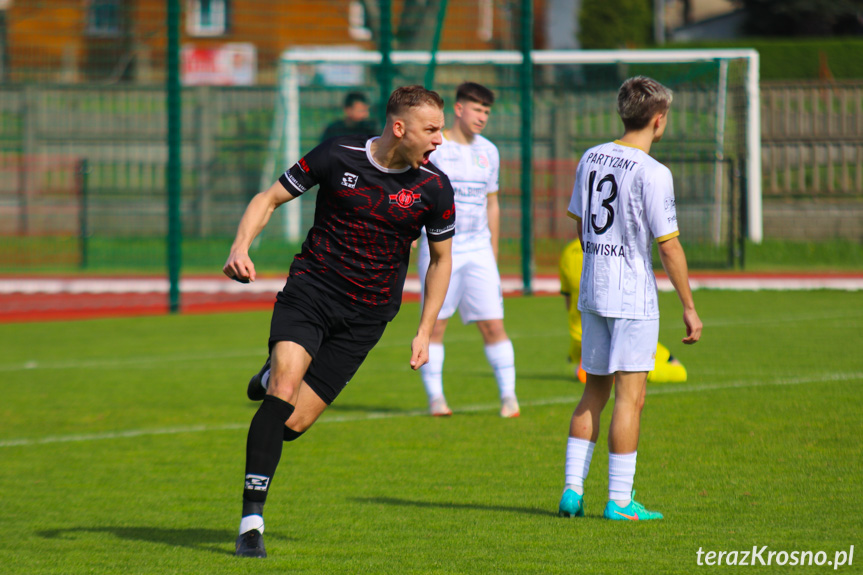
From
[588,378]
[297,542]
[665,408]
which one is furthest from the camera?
[665,408]

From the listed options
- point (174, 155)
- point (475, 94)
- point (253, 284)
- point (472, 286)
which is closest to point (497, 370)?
point (472, 286)

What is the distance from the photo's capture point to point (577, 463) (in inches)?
207

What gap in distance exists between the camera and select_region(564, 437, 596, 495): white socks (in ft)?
17.2

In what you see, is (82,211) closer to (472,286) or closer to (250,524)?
(472,286)

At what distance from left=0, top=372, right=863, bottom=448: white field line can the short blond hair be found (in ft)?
11.6

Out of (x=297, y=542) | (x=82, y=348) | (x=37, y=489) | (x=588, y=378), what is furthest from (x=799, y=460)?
(x=82, y=348)

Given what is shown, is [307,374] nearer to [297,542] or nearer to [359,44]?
[297,542]

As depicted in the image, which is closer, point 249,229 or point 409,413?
point 249,229

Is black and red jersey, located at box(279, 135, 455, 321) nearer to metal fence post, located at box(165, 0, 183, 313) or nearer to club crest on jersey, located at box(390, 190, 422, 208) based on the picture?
club crest on jersey, located at box(390, 190, 422, 208)

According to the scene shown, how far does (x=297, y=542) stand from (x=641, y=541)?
4.92 ft

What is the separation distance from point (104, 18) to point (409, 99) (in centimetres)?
1559

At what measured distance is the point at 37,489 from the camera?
623cm

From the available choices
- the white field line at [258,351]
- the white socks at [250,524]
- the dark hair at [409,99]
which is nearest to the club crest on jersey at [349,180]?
the dark hair at [409,99]

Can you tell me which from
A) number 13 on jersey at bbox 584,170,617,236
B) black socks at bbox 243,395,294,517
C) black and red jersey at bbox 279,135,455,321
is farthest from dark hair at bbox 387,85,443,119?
black socks at bbox 243,395,294,517
